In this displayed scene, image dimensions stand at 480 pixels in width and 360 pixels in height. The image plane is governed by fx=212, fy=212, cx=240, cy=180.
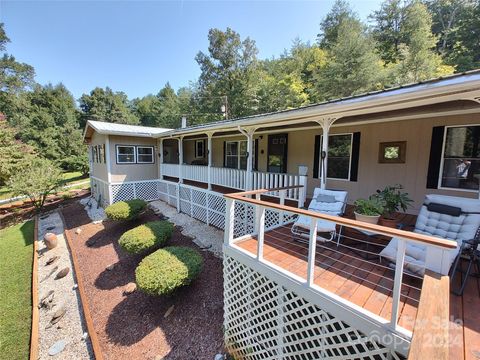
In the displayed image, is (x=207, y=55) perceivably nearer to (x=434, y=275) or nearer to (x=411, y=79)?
(x=411, y=79)

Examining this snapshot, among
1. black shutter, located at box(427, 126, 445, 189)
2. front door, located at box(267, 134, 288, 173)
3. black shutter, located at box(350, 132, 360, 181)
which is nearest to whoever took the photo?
black shutter, located at box(427, 126, 445, 189)

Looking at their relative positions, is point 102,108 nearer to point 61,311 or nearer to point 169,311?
point 61,311

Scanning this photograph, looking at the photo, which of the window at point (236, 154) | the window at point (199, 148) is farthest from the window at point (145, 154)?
the window at point (236, 154)

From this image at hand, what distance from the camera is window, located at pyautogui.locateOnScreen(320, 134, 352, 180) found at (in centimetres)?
635

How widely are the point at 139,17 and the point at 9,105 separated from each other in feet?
99.6

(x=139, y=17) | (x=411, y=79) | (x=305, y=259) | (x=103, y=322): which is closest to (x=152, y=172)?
(x=139, y=17)

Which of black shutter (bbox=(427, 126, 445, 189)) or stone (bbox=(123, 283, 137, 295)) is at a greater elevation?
black shutter (bbox=(427, 126, 445, 189))

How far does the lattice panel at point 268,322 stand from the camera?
259 centimetres

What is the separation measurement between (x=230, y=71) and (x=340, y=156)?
1855 cm

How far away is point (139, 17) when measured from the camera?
9.20 meters

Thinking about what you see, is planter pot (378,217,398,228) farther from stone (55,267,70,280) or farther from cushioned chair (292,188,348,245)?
stone (55,267,70,280)

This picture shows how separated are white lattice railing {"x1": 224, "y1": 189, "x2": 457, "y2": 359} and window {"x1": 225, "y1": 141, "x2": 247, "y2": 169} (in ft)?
18.7

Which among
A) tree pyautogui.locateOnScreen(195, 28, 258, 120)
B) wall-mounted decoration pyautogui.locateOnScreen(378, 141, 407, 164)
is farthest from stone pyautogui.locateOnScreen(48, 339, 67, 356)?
tree pyautogui.locateOnScreen(195, 28, 258, 120)

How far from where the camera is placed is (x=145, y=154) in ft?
38.4
